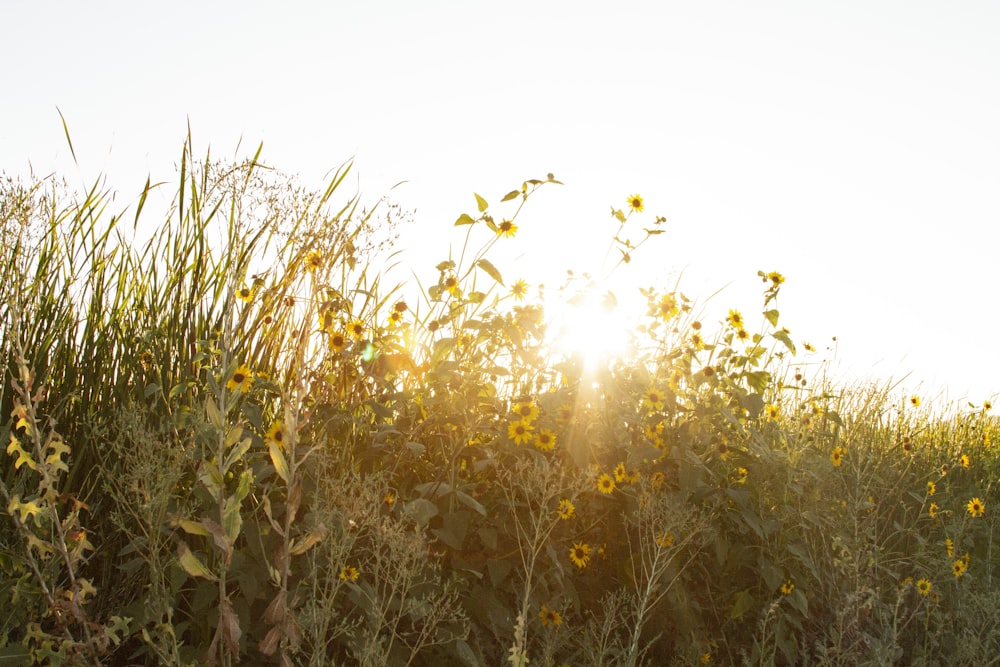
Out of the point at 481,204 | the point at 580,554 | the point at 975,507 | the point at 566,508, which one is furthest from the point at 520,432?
the point at 975,507

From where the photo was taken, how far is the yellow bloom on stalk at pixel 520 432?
2690 mm

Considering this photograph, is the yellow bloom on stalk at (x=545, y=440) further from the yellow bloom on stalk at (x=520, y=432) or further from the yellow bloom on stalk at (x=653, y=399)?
the yellow bloom on stalk at (x=653, y=399)

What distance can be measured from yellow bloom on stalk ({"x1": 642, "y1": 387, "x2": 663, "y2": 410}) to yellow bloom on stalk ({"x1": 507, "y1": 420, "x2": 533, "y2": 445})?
1.54ft

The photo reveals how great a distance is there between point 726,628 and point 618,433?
0.76 meters

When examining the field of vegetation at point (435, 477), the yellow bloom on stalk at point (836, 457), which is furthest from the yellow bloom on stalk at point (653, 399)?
the yellow bloom on stalk at point (836, 457)

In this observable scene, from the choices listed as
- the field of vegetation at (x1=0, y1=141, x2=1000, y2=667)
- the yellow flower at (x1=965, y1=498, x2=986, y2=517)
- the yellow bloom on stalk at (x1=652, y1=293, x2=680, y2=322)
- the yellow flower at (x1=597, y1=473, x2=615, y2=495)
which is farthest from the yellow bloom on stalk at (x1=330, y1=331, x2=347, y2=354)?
the yellow flower at (x1=965, y1=498, x2=986, y2=517)

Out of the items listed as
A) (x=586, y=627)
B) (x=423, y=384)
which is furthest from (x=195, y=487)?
(x=586, y=627)

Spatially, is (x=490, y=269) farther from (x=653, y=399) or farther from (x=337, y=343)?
(x=653, y=399)

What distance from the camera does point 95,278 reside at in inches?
129

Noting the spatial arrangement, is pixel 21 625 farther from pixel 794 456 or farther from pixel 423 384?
pixel 794 456

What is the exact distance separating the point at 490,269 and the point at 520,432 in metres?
0.56

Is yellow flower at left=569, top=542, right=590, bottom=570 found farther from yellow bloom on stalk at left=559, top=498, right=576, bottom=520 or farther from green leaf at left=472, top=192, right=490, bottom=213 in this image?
green leaf at left=472, top=192, right=490, bottom=213

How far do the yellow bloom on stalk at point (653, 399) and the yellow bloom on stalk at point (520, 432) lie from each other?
0.47 metres

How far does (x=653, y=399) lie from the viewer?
9.78ft
